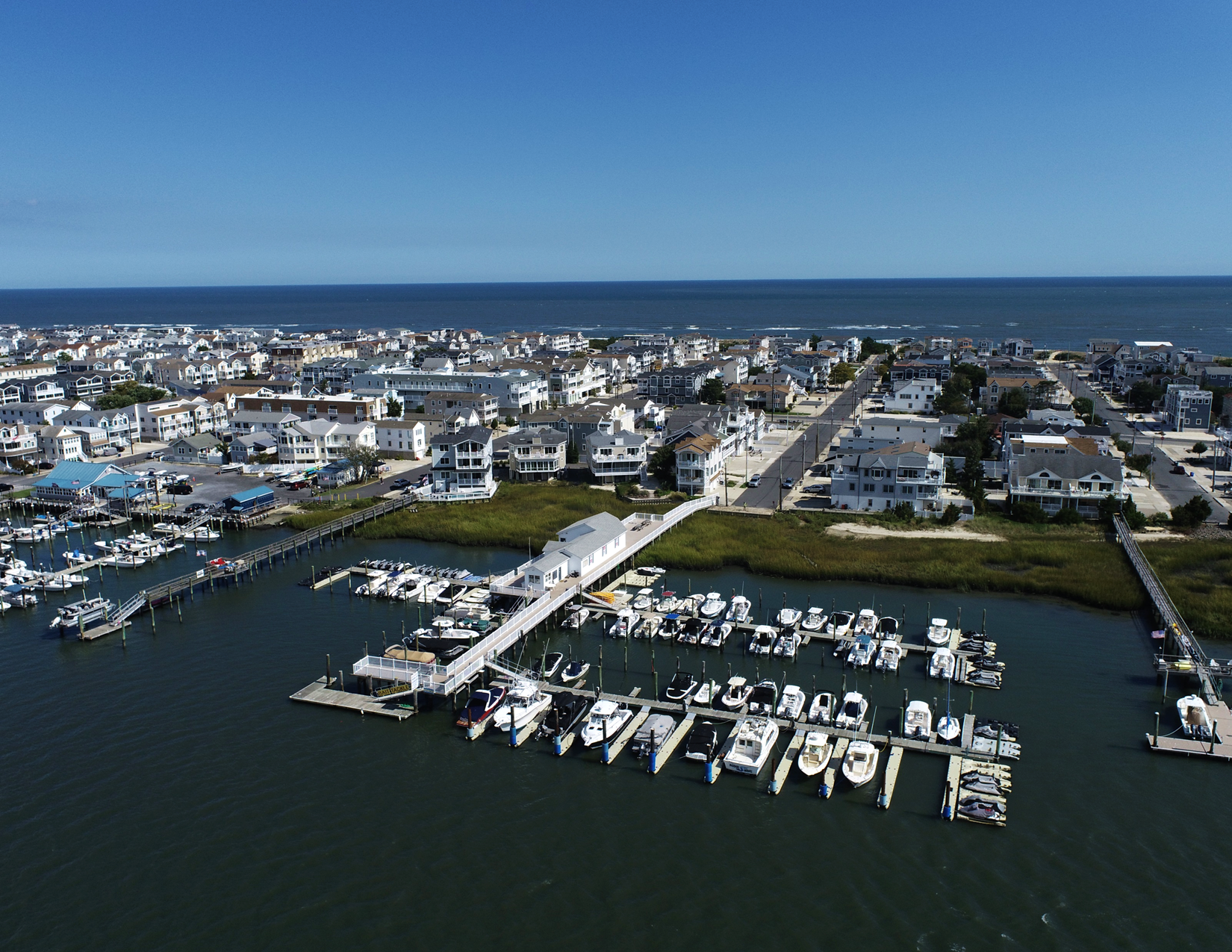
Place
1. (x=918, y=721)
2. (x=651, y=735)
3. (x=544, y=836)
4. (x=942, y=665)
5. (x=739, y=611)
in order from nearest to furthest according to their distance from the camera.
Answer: (x=544, y=836) → (x=651, y=735) → (x=918, y=721) → (x=942, y=665) → (x=739, y=611)

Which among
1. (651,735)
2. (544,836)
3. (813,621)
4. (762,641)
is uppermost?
(813,621)

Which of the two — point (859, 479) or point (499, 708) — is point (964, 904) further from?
point (859, 479)

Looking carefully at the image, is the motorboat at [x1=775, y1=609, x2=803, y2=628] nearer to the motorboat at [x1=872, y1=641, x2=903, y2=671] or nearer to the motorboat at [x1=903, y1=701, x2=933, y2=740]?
the motorboat at [x1=872, y1=641, x2=903, y2=671]

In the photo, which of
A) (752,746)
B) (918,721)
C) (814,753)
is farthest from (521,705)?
(918,721)

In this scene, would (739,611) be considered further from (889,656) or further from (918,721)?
(918,721)

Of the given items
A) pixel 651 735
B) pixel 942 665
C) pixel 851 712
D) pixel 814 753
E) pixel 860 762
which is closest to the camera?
pixel 860 762

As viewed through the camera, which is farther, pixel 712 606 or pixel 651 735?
pixel 712 606

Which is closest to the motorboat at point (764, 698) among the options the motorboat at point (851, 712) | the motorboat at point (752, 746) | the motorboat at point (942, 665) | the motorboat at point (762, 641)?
the motorboat at point (752, 746)
